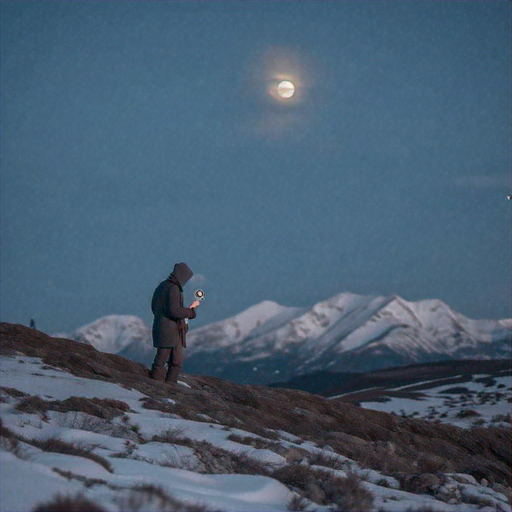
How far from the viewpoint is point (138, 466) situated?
777cm

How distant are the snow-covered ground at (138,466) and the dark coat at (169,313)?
288 cm

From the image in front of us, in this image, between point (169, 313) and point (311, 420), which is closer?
point (169, 313)

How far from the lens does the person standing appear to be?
16141 mm

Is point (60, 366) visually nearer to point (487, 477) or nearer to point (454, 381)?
point (487, 477)

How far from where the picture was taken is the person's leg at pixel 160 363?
1652 centimetres

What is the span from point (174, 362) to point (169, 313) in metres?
1.22

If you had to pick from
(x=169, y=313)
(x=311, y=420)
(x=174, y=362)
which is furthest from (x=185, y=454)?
(x=311, y=420)

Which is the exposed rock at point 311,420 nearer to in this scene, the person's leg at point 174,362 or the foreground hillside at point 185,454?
the foreground hillside at point 185,454

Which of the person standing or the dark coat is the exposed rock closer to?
the person standing

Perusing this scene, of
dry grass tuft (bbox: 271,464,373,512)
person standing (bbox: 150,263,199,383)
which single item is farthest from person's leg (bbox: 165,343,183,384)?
dry grass tuft (bbox: 271,464,373,512)

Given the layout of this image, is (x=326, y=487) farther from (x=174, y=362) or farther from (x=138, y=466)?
(x=174, y=362)

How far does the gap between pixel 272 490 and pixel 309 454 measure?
347 cm

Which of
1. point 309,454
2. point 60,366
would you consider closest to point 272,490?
point 309,454

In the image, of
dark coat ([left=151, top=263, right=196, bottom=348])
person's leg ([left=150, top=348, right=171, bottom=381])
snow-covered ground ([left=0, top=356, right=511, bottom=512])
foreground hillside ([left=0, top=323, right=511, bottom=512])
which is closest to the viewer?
snow-covered ground ([left=0, top=356, right=511, bottom=512])
